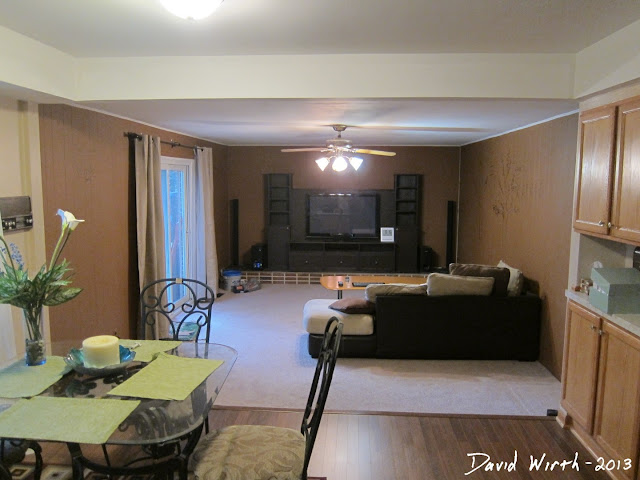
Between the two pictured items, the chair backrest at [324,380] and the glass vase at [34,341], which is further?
the glass vase at [34,341]

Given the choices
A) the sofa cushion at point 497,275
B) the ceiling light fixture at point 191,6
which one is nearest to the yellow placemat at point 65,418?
the ceiling light fixture at point 191,6

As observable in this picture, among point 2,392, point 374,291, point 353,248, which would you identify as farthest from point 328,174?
point 2,392

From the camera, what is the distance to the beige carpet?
365 cm

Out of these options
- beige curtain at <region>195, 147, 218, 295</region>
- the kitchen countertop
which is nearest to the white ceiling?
the kitchen countertop

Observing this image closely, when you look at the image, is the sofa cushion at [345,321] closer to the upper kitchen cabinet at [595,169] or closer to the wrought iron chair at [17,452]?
the upper kitchen cabinet at [595,169]

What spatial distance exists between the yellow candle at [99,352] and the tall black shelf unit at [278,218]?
605cm

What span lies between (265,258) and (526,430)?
18.6 feet

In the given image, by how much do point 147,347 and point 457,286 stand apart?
3013 mm

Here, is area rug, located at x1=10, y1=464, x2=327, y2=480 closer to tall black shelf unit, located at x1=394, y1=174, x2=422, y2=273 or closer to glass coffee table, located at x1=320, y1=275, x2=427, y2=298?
glass coffee table, located at x1=320, y1=275, x2=427, y2=298

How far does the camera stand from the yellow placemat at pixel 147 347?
226cm

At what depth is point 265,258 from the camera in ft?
27.0

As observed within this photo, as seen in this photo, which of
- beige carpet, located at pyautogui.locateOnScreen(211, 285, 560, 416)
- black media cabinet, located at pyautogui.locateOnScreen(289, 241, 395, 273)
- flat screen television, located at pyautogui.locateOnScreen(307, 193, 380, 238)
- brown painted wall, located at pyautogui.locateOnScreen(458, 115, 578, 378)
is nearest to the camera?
beige carpet, located at pyautogui.locateOnScreen(211, 285, 560, 416)

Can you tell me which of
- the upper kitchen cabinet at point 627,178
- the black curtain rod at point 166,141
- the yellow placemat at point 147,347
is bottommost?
the yellow placemat at point 147,347

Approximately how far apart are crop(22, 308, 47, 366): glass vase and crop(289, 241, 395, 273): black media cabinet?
5.94 metres
